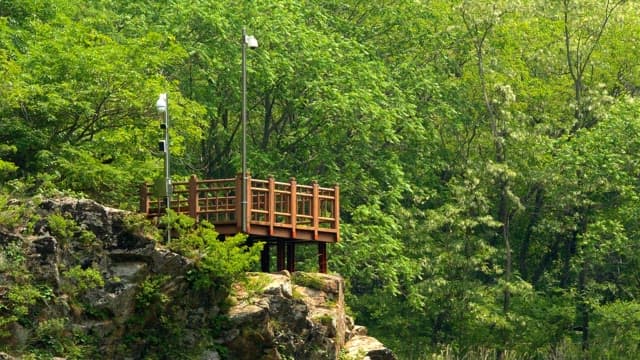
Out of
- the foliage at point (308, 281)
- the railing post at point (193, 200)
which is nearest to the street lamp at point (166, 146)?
the railing post at point (193, 200)

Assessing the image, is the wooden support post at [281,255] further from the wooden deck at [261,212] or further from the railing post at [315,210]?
the railing post at [315,210]

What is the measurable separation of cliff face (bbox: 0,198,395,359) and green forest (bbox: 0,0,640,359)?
1173 centimetres

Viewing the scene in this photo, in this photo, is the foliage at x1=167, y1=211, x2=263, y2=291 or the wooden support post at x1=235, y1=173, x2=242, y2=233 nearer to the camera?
the foliage at x1=167, y1=211, x2=263, y2=291

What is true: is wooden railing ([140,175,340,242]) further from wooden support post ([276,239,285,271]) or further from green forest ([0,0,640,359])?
green forest ([0,0,640,359])

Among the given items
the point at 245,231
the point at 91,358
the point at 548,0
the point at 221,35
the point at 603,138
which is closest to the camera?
the point at 91,358

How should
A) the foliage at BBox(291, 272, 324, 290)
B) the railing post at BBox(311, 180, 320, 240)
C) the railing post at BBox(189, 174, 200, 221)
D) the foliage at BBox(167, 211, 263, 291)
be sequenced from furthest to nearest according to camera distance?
1. the railing post at BBox(311, 180, 320, 240)
2. the foliage at BBox(291, 272, 324, 290)
3. the railing post at BBox(189, 174, 200, 221)
4. the foliage at BBox(167, 211, 263, 291)

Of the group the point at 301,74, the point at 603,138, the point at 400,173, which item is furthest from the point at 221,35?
the point at 603,138

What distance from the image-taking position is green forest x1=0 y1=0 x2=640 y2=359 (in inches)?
2498

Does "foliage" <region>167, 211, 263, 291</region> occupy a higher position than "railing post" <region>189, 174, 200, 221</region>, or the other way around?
"railing post" <region>189, 174, 200, 221</region>

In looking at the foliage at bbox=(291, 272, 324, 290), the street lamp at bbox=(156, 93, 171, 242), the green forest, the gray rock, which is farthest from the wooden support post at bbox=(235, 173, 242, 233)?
the green forest

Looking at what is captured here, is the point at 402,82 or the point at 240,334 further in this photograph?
the point at 402,82

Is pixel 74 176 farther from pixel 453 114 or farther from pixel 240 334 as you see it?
pixel 453 114

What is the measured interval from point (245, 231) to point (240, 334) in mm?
2968

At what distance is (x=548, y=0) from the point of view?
72688mm
